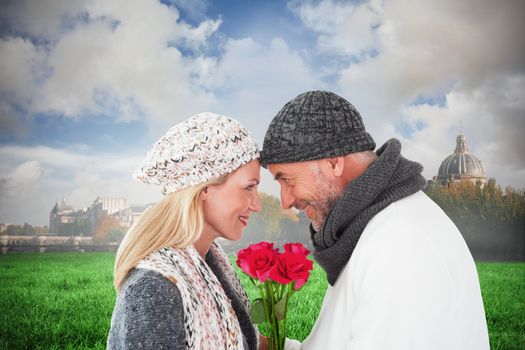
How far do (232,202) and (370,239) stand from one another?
748 millimetres

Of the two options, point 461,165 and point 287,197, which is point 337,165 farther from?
point 461,165

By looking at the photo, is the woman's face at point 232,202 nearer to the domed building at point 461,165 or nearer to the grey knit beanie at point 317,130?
the grey knit beanie at point 317,130

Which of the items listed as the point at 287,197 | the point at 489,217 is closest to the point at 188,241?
the point at 287,197

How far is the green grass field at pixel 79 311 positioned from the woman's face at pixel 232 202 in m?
4.22

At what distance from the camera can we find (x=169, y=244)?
2.07 m

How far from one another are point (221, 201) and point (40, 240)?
1038 inches

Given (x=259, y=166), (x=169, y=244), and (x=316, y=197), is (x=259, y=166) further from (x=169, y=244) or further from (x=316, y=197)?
(x=169, y=244)

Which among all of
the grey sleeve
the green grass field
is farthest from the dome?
the grey sleeve

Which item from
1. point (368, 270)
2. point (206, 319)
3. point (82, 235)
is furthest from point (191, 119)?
point (82, 235)

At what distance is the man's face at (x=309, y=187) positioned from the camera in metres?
2.29

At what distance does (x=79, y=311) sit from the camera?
7875 mm

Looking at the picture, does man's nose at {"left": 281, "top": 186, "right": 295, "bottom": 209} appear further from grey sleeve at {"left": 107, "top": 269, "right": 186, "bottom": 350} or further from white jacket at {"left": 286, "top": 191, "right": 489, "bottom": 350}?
grey sleeve at {"left": 107, "top": 269, "right": 186, "bottom": 350}

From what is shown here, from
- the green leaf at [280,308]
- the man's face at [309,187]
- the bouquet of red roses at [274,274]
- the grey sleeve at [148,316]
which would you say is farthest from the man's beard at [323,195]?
the grey sleeve at [148,316]

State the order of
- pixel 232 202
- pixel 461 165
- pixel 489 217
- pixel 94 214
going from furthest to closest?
1. pixel 461 165
2. pixel 94 214
3. pixel 489 217
4. pixel 232 202
